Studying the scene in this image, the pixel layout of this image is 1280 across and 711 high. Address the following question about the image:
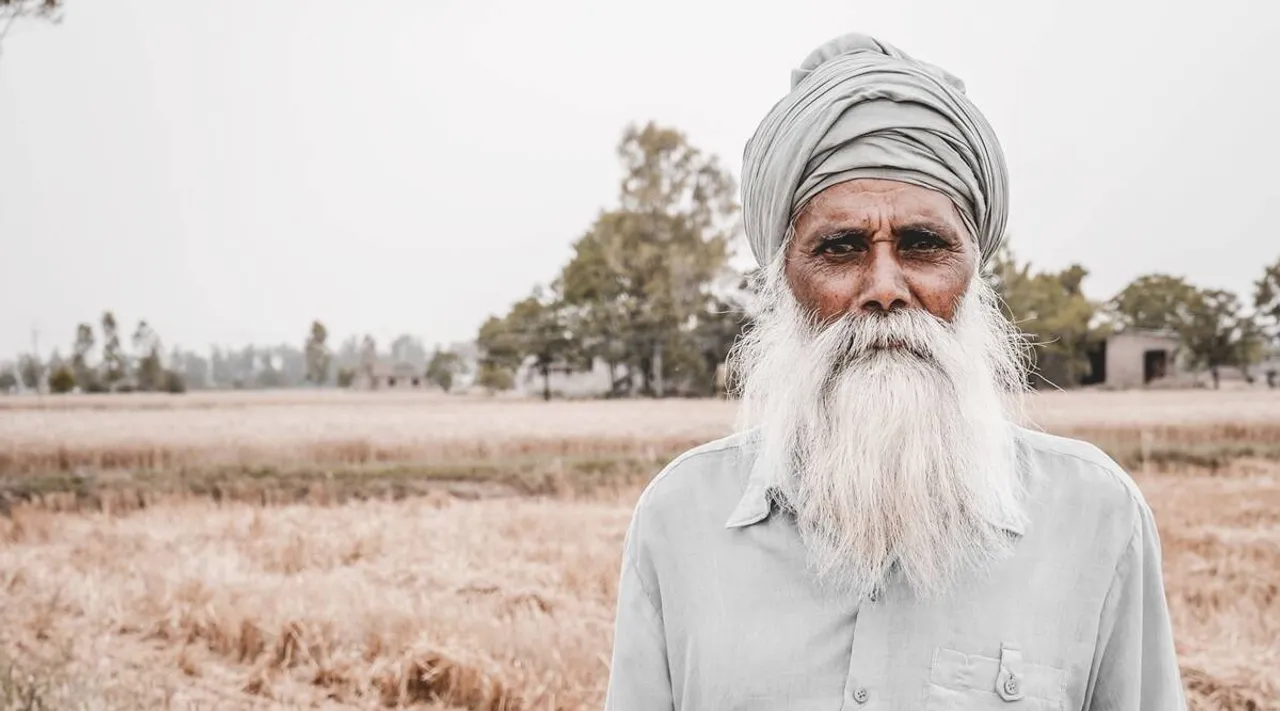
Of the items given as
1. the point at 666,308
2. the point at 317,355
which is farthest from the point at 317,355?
the point at 666,308

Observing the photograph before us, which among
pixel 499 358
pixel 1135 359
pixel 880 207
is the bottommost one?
pixel 880 207

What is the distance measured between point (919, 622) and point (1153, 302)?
4777 cm

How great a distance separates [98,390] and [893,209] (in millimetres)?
50532

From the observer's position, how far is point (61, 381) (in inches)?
1745

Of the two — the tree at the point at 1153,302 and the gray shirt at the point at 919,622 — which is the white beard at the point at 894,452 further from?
the tree at the point at 1153,302

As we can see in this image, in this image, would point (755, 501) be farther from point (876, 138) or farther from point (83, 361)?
point (83, 361)

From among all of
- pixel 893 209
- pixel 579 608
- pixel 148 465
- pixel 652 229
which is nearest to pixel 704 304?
pixel 652 229

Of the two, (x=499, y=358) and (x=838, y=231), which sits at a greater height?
(x=499, y=358)

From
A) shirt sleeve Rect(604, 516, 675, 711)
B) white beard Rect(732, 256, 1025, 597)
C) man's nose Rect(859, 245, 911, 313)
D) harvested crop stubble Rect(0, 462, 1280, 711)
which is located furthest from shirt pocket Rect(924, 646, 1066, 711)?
harvested crop stubble Rect(0, 462, 1280, 711)

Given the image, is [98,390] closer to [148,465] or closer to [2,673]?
[148,465]

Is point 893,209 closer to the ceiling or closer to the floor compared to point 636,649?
closer to the ceiling

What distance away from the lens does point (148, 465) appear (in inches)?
713

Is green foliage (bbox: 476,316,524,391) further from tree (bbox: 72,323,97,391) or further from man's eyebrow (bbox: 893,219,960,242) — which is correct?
man's eyebrow (bbox: 893,219,960,242)

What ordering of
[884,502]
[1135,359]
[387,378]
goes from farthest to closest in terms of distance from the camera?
[387,378], [1135,359], [884,502]
